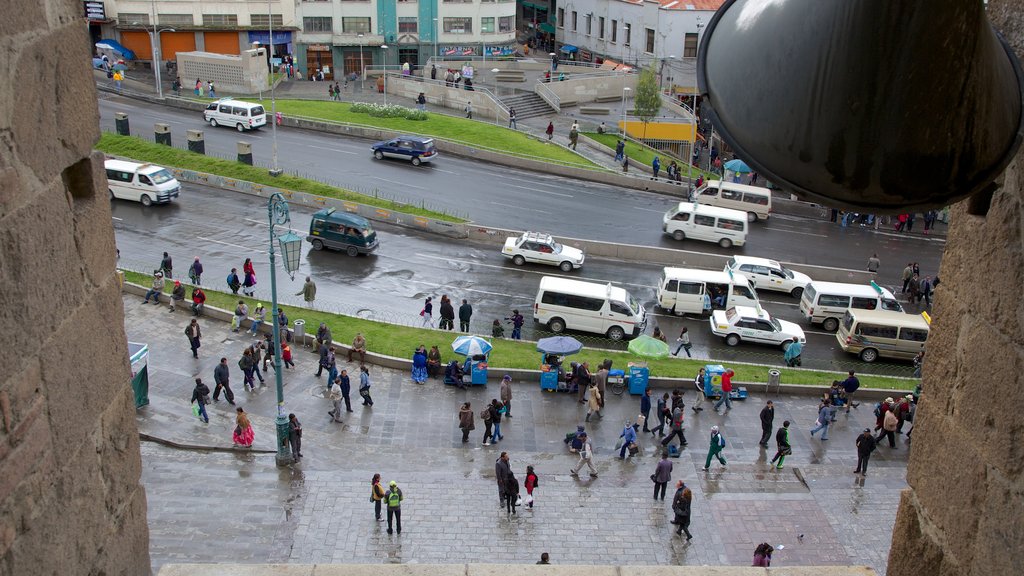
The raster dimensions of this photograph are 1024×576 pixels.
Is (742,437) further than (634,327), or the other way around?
(634,327)

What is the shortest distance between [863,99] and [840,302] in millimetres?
33248

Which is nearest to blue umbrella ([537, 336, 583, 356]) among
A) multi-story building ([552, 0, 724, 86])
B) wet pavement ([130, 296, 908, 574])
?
wet pavement ([130, 296, 908, 574])

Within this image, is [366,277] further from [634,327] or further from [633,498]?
[633,498]

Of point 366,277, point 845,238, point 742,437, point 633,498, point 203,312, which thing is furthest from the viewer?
point 845,238

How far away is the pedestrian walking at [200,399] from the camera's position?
906 inches

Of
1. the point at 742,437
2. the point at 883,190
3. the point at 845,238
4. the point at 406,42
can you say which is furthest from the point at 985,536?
the point at 406,42

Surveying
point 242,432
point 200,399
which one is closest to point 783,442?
point 242,432

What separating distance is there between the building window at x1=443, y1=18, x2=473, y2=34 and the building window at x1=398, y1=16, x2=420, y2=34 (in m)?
2.26

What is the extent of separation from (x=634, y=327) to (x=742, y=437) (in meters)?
7.65

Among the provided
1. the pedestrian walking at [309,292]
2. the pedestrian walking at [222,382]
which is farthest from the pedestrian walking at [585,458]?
the pedestrian walking at [309,292]

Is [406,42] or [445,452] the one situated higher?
[406,42]

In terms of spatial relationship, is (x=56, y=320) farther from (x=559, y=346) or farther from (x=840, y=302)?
(x=840, y=302)

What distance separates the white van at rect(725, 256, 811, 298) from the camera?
3634 centimetres

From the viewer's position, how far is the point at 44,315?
324 centimetres
